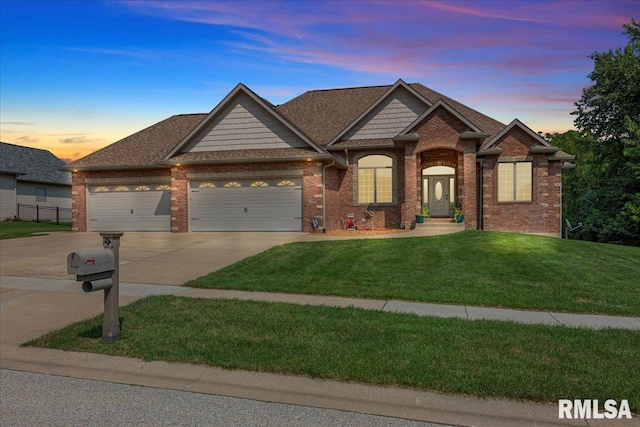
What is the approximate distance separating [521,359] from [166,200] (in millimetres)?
20703

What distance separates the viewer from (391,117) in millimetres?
22406

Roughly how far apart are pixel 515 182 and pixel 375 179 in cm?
699

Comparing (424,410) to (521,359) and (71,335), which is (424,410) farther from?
(71,335)

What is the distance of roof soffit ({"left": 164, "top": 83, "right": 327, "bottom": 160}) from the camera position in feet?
66.6

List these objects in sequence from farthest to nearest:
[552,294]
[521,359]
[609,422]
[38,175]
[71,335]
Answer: [38,175] < [552,294] < [71,335] < [521,359] < [609,422]

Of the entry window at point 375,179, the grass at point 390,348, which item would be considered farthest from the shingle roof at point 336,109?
the grass at point 390,348

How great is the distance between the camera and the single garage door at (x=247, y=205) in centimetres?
2047

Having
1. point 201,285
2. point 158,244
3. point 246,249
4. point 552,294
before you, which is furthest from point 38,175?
point 552,294

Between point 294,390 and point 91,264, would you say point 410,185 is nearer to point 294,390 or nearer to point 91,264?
point 91,264

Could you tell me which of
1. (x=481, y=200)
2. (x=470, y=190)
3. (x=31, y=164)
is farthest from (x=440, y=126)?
(x=31, y=164)

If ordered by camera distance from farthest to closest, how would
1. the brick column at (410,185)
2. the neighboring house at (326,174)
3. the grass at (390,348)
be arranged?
the brick column at (410,185), the neighboring house at (326,174), the grass at (390,348)

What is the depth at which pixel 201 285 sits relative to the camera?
9.45m

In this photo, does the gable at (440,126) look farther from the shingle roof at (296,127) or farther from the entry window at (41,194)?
the entry window at (41,194)

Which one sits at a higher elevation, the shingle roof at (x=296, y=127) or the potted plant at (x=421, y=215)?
the shingle roof at (x=296, y=127)
